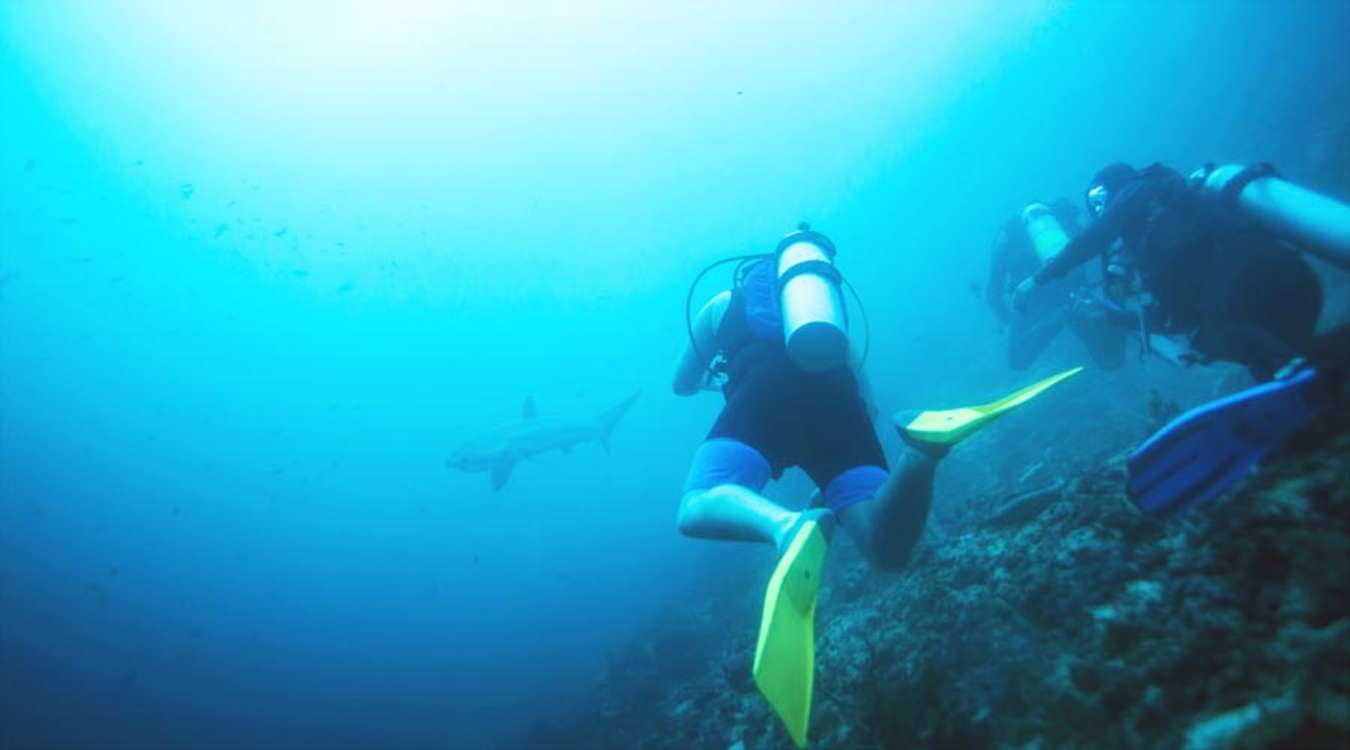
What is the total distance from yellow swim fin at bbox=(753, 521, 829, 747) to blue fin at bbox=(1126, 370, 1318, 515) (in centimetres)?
148

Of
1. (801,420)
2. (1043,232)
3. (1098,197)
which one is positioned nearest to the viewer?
(801,420)

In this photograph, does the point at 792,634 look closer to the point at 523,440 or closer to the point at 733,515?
the point at 733,515

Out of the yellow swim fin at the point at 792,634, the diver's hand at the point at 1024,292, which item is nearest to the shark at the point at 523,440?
the diver's hand at the point at 1024,292

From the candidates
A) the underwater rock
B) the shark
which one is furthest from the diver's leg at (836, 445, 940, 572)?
the shark

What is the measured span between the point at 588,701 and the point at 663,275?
145160 millimetres

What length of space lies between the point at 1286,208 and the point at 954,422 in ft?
10.5

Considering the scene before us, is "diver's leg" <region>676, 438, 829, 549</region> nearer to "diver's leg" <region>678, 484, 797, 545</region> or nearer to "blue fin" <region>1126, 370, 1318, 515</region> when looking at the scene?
"diver's leg" <region>678, 484, 797, 545</region>

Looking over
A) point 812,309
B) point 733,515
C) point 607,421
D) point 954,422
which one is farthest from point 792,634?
point 607,421

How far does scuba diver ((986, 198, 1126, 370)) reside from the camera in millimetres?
7285

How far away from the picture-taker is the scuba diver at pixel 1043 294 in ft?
23.9

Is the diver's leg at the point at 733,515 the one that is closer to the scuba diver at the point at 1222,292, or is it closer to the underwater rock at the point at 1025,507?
the scuba diver at the point at 1222,292

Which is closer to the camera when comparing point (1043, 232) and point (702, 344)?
point (702, 344)

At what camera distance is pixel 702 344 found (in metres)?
4.85

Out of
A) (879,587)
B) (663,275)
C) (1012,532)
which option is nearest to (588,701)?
(879,587)
